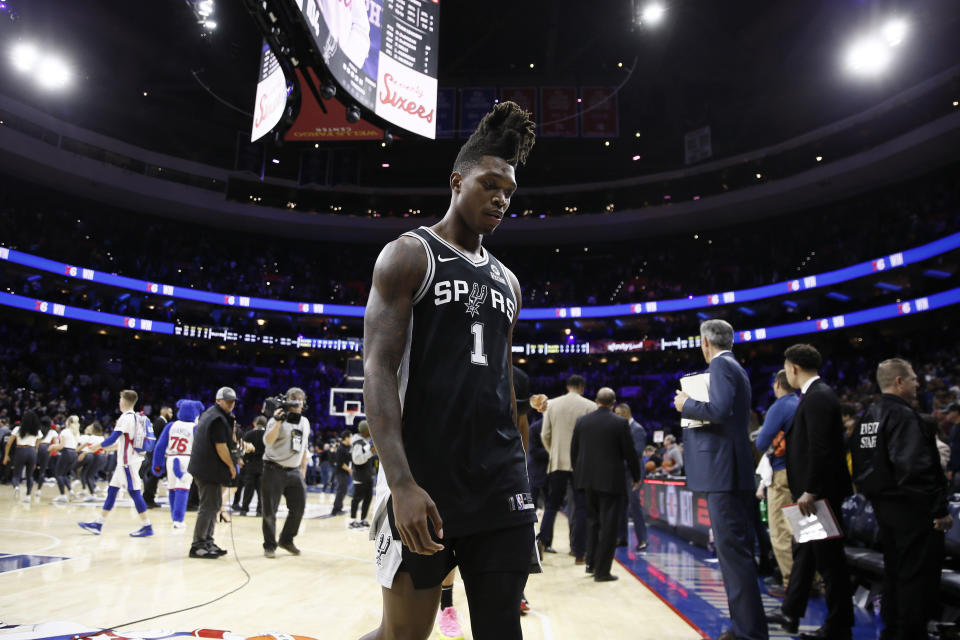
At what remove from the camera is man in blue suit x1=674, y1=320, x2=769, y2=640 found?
3.47 m

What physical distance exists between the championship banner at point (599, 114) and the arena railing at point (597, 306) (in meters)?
10.1

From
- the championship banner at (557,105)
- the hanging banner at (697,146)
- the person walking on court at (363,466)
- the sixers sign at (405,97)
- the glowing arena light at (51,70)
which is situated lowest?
the person walking on court at (363,466)

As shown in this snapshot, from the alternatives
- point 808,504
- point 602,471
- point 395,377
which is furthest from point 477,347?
point 602,471

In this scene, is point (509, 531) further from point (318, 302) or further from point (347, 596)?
point (318, 302)

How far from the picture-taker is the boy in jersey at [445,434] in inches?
60.6

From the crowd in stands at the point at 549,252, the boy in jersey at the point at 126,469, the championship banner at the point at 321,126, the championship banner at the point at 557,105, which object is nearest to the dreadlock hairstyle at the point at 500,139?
the boy in jersey at the point at 126,469

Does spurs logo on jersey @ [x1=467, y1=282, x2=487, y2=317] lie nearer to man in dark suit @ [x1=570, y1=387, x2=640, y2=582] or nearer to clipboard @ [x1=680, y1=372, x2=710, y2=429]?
clipboard @ [x1=680, y1=372, x2=710, y2=429]

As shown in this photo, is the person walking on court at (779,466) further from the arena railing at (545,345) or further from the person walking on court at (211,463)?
the arena railing at (545,345)

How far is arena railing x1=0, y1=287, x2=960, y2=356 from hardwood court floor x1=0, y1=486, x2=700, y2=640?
61.0ft

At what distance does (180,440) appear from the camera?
829 centimetres

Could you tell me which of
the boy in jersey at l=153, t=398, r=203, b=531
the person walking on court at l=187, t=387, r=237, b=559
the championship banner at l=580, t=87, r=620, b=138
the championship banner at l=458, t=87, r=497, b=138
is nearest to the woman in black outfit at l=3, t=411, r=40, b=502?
the boy in jersey at l=153, t=398, r=203, b=531

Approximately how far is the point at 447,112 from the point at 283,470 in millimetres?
13254

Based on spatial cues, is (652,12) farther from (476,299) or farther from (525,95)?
(476,299)

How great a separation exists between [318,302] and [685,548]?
24.4m
